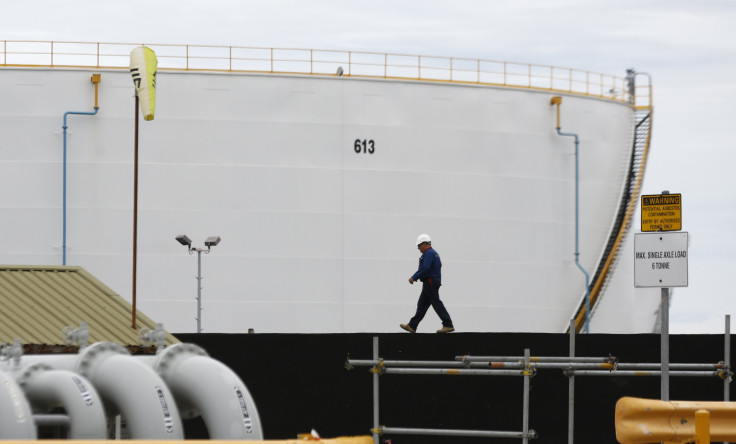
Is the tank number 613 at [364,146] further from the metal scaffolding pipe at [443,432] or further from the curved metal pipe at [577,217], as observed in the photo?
the metal scaffolding pipe at [443,432]

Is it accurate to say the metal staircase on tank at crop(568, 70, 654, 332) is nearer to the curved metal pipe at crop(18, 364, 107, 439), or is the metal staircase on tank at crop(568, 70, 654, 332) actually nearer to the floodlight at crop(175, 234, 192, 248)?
the floodlight at crop(175, 234, 192, 248)

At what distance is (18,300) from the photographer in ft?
54.2

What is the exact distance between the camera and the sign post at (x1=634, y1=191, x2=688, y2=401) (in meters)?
13.8

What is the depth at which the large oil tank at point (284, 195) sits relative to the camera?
32031 mm

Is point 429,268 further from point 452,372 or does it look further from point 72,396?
point 72,396

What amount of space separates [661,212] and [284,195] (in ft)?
63.1

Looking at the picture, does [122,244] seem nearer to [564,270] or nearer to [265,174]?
[265,174]

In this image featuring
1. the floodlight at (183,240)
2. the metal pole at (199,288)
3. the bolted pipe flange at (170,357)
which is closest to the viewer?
the bolted pipe flange at (170,357)

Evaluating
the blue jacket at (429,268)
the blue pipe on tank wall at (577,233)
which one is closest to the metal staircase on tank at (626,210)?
the blue pipe on tank wall at (577,233)

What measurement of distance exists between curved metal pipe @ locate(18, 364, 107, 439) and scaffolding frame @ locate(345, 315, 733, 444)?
566 centimetres

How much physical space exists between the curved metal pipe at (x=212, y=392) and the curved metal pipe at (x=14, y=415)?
1516mm

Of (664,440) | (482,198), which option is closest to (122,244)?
(482,198)

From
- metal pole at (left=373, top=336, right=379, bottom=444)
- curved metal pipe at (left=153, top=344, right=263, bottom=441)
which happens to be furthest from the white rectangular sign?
curved metal pipe at (left=153, top=344, right=263, bottom=441)

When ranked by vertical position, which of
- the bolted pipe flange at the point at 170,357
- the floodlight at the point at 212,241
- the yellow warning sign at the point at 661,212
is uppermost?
the yellow warning sign at the point at 661,212
